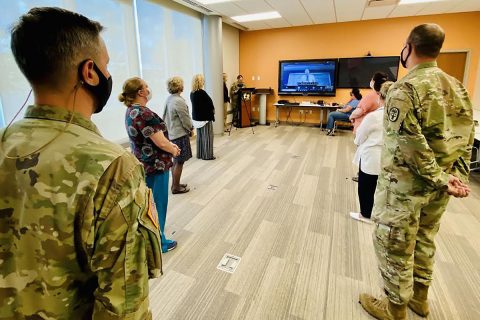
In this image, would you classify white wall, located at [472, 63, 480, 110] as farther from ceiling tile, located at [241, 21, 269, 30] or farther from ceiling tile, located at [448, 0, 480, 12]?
ceiling tile, located at [241, 21, 269, 30]

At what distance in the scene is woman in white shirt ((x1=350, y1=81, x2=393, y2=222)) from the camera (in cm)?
234

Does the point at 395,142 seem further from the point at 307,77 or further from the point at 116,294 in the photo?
the point at 307,77

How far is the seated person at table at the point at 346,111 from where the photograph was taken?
593 cm

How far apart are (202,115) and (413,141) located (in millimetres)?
3339

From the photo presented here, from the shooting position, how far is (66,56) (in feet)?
2.05

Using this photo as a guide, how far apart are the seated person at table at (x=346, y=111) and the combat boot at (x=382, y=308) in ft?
16.4

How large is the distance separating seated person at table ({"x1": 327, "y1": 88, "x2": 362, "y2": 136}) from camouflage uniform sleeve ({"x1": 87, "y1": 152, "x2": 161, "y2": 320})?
19.9ft

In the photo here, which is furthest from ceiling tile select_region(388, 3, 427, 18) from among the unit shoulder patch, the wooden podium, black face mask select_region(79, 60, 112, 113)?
black face mask select_region(79, 60, 112, 113)

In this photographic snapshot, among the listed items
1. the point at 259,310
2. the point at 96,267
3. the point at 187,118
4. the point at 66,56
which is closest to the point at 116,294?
the point at 96,267

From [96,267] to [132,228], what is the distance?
4.8 inches

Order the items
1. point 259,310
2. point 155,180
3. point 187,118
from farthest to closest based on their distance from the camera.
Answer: point 187,118
point 155,180
point 259,310

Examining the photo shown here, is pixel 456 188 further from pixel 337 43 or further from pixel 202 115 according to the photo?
pixel 337 43

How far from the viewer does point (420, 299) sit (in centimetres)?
163

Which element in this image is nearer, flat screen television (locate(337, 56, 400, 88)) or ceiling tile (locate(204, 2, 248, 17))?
ceiling tile (locate(204, 2, 248, 17))
